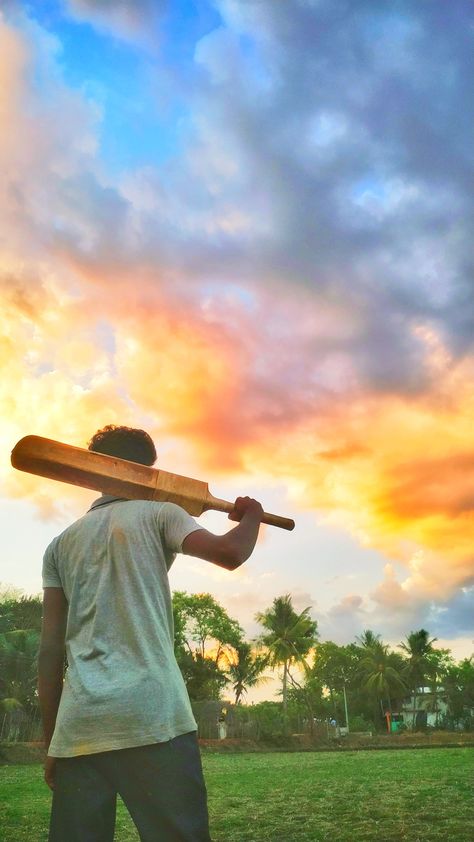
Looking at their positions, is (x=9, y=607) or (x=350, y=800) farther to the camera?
(x=9, y=607)

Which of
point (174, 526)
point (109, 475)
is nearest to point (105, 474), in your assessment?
point (109, 475)

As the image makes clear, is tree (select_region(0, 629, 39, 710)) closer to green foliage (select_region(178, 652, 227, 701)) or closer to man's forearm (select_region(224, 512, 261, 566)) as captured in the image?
green foliage (select_region(178, 652, 227, 701))

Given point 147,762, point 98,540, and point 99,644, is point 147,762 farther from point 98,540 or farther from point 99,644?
point 98,540

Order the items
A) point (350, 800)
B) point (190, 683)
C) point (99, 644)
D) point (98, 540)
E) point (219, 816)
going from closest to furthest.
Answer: point (99, 644)
point (98, 540)
point (219, 816)
point (350, 800)
point (190, 683)

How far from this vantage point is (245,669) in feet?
152

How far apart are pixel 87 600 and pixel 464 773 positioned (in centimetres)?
1203

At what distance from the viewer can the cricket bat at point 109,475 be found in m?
2.21

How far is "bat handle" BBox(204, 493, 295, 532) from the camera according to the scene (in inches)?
94.0

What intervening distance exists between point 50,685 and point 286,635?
46.8 m

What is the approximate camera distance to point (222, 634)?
162 ft

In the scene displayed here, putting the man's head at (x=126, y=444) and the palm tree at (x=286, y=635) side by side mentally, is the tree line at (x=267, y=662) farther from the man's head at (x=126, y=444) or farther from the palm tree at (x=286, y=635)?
the man's head at (x=126, y=444)

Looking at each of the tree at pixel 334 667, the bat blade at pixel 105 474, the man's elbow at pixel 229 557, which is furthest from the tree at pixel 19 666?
the tree at pixel 334 667

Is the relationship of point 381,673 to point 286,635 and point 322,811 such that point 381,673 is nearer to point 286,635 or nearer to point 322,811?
point 286,635

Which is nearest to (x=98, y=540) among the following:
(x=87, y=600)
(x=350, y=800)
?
(x=87, y=600)
